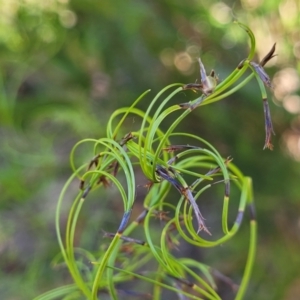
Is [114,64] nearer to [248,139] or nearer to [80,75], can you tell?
[80,75]

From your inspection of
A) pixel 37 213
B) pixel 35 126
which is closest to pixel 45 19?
pixel 35 126

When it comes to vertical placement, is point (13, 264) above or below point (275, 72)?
below

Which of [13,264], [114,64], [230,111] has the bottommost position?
[13,264]

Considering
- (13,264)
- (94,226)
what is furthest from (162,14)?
(13,264)

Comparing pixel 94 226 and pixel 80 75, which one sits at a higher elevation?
pixel 80 75

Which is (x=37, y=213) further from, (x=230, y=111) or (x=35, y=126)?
(x=230, y=111)
